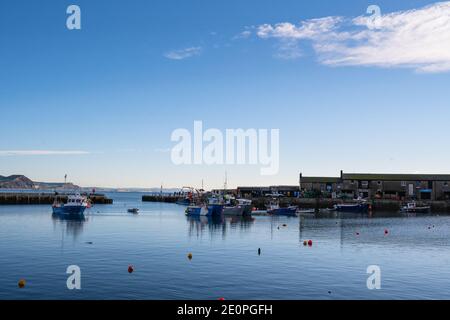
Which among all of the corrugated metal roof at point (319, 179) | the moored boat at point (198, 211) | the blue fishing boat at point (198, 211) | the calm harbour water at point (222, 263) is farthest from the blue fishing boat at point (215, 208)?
the corrugated metal roof at point (319, 179)

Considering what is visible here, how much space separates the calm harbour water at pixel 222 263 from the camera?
30.1 metres

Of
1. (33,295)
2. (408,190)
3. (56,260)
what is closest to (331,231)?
(56,260)

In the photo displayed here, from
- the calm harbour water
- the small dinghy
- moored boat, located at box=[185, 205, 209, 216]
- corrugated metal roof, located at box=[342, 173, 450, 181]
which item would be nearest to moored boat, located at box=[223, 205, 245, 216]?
moored boat, located at box=[185, 205, 209, 216]

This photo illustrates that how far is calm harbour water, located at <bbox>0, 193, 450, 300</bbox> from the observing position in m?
30.1

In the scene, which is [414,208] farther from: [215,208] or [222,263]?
[222,263]

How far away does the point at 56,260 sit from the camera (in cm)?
4178

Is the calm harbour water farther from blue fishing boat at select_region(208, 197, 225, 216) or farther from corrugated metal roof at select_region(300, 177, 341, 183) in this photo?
corrugated metal roof at select_region(300, 177, 341, 183)

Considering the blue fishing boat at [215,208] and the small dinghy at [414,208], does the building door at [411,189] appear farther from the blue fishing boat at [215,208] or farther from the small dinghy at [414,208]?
the blue fishing boat at [215,208]

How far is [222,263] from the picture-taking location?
40.7 m

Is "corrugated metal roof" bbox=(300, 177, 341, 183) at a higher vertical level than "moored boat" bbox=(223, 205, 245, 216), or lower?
higher
